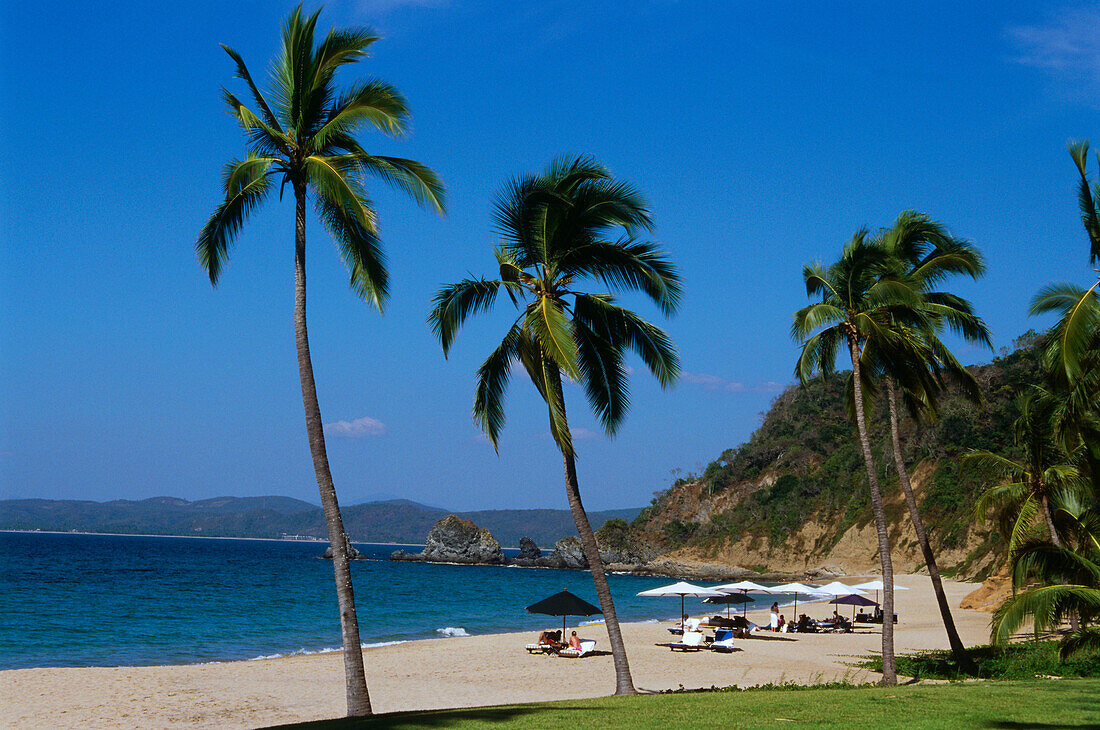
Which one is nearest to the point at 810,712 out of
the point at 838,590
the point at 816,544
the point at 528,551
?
the point at 838,590

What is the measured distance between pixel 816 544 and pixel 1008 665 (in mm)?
69117

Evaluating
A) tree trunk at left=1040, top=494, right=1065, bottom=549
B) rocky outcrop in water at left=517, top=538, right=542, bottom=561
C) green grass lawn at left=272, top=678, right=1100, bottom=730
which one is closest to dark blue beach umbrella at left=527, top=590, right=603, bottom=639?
green grass lawn at left=272, top=678, right=1100, bottom=730

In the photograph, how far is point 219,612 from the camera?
45438 mm

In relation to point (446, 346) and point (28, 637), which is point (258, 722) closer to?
point (446, 346)

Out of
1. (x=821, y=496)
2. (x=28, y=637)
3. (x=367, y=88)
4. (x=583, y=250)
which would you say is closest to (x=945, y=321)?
(x=583, y=250)

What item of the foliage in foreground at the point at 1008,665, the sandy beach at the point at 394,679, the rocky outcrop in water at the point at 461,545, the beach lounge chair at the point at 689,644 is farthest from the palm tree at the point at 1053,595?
the rocky outcrop in water at the point at 461,545

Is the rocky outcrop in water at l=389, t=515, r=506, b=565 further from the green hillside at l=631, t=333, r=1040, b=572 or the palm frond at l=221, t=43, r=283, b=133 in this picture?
the palm frond at l=221, t=43, r=283, b=133

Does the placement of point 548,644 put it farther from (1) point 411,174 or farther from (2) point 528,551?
(2) point 528,551

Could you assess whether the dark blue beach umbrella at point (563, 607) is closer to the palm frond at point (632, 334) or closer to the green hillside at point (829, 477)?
the palm frond at point (632, 334)

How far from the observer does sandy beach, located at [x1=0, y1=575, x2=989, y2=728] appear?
16.0 meters

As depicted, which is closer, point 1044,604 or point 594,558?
point 1044,604

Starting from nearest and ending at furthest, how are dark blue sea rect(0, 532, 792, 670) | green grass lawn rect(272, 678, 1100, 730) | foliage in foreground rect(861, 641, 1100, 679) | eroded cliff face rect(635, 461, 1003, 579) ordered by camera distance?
green grass lawn rect(272, 678, 1100, 730) < foliage in foreground rect(861, 641, 1100, 679) < dark blue sea rect(0, 532, 792, 670) < eroded cliff face rect(635, 461, 1003, 579)

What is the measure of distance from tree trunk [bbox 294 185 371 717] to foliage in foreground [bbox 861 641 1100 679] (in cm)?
1153

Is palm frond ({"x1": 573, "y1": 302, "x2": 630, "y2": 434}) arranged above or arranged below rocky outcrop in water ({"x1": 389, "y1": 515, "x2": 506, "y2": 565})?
above
